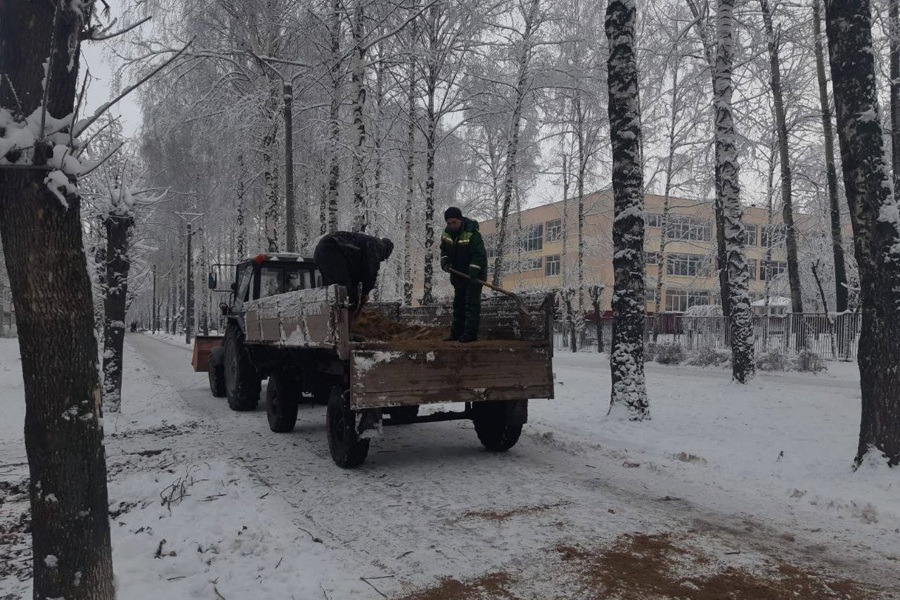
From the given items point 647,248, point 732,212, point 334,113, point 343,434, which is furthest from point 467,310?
point 647,248

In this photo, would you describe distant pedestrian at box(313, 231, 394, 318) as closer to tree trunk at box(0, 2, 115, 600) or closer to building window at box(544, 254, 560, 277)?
tree trunk at box(0, 2, 115, 600)

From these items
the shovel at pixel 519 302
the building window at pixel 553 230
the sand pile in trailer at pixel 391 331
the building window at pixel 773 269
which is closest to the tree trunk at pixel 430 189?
the sand pile in trailer at pixel 391 331

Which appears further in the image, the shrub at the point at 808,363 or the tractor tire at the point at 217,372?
the shrub at the point at 808,363

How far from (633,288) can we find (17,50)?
7.50 meters

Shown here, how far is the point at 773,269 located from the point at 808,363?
3240cm

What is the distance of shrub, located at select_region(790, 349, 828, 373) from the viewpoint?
52.2 feet


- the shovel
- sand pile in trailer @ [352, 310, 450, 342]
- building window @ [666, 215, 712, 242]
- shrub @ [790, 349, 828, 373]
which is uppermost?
building window @ [666, 215, 712, 242]

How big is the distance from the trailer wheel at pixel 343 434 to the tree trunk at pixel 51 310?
3191 millimetres

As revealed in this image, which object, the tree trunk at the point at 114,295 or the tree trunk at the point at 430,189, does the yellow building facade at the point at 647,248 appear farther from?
the tree trunk at the point at 114,295

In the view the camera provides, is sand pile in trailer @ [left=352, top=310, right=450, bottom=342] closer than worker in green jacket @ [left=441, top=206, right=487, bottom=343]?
No

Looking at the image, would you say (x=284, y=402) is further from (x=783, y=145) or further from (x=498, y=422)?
(x=783, y=145)

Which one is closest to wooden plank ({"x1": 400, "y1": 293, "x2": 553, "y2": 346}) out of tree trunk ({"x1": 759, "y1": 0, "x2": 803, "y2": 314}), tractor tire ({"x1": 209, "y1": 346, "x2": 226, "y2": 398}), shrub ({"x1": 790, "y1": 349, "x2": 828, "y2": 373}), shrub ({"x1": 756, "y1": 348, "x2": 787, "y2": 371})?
tractor tire ({"x1": 209, "y1": 346, "x2": 226, "y2": 398})

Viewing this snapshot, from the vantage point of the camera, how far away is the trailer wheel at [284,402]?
8.17 m

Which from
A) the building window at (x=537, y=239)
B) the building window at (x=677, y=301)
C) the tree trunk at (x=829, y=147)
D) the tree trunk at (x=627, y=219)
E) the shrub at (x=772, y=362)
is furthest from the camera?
the building window at (x=677, y=301)
